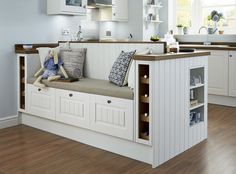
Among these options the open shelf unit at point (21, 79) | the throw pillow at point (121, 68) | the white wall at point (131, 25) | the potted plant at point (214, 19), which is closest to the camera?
the throw pillow at point (121, 68)

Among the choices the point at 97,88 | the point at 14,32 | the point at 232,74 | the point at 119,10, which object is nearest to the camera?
the point at 97,88

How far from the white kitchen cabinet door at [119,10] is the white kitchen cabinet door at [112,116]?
3.50 metres

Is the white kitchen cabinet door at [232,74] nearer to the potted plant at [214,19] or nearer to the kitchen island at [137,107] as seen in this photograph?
the potted plant at [214,19]

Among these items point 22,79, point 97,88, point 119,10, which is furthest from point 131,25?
point 97,88

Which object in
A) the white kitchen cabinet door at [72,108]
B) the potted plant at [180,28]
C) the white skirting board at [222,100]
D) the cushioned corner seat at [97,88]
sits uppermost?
the potted plant at [180,28]

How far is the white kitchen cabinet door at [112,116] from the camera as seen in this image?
296 cm

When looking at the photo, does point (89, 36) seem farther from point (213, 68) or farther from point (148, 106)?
point (148, 106)

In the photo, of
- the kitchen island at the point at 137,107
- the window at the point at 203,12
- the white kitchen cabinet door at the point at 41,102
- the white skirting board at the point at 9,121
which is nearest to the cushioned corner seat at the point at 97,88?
the kitchen island at the point at 137,107

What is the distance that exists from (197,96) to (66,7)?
7.12 feet

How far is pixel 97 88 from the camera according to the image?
128 inches

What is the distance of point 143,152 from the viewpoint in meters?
2.92

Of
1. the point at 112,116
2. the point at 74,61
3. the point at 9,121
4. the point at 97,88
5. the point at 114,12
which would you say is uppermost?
the point at 114,12

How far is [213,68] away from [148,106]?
285 cm

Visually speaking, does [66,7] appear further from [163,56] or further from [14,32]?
[163,56]
